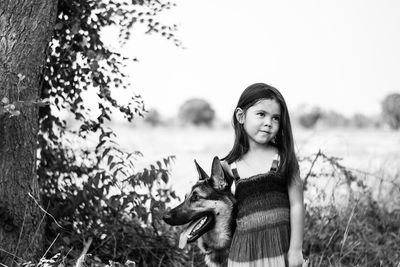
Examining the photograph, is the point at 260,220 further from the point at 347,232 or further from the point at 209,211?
the point at 347,232

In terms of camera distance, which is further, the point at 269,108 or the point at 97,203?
the point at 97,203

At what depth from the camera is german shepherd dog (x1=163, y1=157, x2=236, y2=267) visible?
12.4ft

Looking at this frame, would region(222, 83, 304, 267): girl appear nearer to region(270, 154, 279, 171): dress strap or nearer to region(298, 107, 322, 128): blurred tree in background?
region(270, 154, 279, 171): dress strap

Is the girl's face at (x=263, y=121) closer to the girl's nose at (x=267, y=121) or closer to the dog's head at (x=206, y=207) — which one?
the girl's nose at (x=267, y=121)

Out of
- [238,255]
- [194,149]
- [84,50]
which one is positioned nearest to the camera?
[238,255]

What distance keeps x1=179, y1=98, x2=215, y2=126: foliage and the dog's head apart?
37.9 meters

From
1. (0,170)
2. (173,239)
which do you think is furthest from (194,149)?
(0,170)

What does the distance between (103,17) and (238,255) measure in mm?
2362

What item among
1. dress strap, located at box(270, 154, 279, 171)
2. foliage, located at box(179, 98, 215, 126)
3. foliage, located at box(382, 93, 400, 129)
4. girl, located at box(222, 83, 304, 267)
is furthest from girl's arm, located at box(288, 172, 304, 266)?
foliage, located at box(179, 98, 215, 126)

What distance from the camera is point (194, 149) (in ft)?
55.6

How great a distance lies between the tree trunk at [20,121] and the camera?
423 cm

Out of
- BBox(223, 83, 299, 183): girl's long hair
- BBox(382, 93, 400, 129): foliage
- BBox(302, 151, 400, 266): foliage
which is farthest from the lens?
BBox(382, 93, 400, 129): foliage

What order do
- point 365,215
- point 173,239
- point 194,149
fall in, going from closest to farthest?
1. point 173,239
2. point 365,215
3. point 194,149

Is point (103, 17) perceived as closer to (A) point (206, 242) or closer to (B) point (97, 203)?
(B) point (97, 203)
